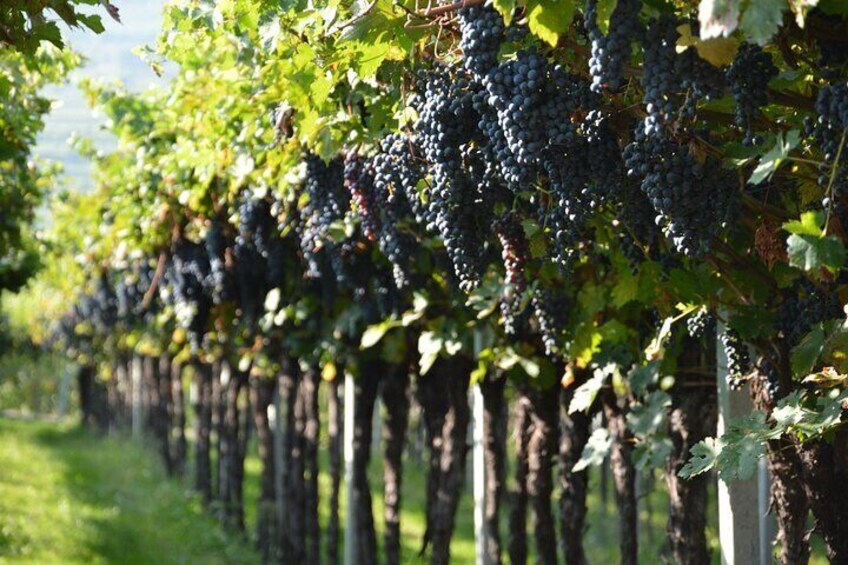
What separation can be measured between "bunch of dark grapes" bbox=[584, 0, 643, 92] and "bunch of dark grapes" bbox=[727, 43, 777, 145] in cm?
25

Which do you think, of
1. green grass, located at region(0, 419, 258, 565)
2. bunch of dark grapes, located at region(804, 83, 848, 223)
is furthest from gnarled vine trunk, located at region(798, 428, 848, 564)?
green grass, located at region(0, 419, 258, 565)

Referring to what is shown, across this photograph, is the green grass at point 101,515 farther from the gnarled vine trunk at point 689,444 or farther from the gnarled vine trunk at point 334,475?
the gnarled vine trunk at point 689,444

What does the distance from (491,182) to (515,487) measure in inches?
134

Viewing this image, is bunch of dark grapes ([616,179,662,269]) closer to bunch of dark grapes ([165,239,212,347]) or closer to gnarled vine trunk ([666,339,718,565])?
gnarled vine trunk ([666,339,718,565])

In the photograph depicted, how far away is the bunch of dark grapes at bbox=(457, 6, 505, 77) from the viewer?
10.7 feet

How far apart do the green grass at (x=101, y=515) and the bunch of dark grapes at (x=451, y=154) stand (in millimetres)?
8396

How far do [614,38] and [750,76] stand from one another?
1.12 ft

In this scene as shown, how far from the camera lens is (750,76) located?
9.58 ft

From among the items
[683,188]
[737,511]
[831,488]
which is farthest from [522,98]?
[737,511]

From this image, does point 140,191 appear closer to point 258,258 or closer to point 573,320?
point 258,258

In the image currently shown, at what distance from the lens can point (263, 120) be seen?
5.46 m

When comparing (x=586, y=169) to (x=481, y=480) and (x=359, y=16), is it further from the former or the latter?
(x=481, y=480)

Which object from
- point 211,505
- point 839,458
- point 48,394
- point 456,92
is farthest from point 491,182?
point 48,394

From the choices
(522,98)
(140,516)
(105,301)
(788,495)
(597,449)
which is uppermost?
(105,301)
